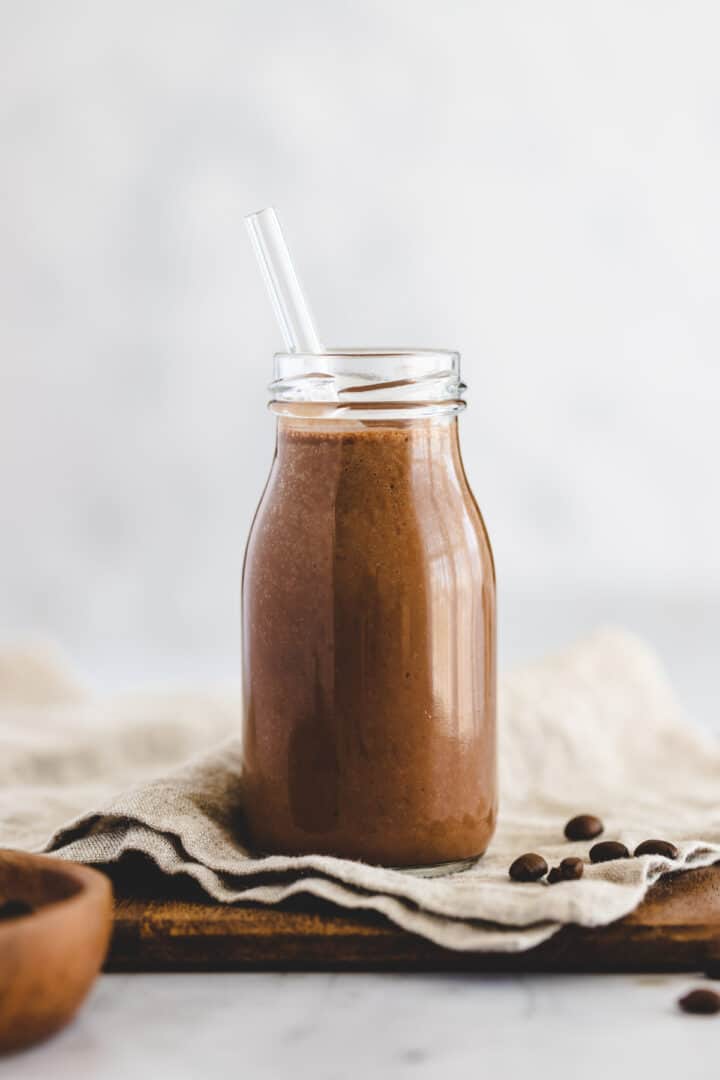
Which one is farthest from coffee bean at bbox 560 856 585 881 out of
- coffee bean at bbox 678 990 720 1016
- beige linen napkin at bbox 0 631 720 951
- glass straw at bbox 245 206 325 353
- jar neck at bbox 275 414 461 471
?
glass straw at bbox 245 206 325 353

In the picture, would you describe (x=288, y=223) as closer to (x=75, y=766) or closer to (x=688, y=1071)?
(x=75, y=766)

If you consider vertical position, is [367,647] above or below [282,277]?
below

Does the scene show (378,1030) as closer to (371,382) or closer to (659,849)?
(659,849)

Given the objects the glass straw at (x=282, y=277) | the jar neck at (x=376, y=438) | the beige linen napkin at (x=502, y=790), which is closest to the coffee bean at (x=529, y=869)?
the beige linen napkin at (x=502, y=790)

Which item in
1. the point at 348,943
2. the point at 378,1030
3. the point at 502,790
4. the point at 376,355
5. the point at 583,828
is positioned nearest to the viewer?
the point at 378,1030

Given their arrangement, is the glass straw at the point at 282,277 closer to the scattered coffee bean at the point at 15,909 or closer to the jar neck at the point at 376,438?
the jar neck at the point at 376,438

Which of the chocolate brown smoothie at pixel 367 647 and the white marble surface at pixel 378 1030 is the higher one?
the chocolate brown smoothie at pixel 367 647

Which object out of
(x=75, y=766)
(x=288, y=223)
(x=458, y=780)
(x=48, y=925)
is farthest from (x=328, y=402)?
(x=288, y=223)

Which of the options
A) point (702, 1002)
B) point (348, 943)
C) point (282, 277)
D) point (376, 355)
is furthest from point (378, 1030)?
point (282, 277)
